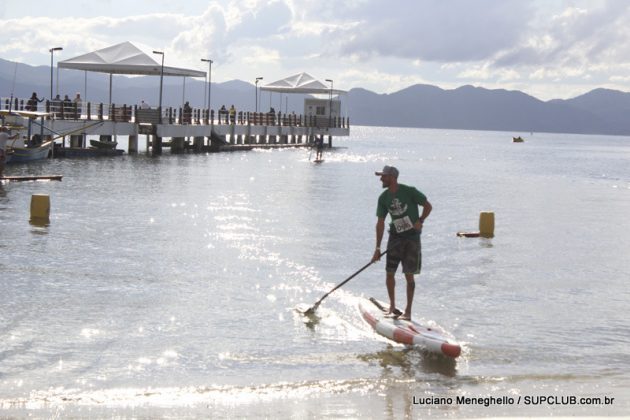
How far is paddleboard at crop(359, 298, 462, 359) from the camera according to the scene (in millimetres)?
10414

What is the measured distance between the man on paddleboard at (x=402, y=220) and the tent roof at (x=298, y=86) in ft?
208

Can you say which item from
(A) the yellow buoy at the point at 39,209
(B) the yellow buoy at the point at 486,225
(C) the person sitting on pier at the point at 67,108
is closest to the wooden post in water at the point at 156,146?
(C) the person sitting on pier at the point at 67,108

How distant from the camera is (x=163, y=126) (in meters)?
57.0

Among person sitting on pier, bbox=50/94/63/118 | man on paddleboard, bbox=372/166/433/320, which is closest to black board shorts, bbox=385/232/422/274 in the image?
man on paddleboard, bbox=372/166/433/320

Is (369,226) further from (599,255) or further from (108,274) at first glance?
(108,274)

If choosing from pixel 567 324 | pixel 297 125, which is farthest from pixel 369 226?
pixel 297 125

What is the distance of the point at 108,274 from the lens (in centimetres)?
1548

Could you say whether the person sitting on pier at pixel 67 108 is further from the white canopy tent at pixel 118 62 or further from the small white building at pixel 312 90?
the small white building at pixel 312 90

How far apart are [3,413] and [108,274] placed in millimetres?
7333

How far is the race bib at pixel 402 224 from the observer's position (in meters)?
11.1

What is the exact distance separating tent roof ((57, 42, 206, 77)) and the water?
21.5 meters

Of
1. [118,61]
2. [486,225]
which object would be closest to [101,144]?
[118,61]

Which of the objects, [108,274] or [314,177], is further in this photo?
[314,177]

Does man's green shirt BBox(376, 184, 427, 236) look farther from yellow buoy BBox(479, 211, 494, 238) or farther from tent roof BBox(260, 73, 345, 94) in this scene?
tent roof BBox(260, 73, 345, 94)
